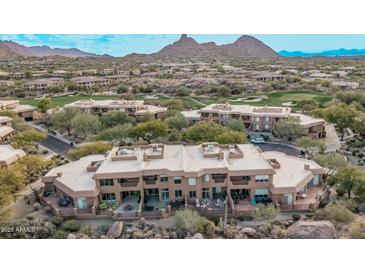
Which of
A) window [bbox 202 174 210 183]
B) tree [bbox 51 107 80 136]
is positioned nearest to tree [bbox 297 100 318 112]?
window [bbox 202 174 210 183]

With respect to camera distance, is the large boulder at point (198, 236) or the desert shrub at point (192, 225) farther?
the desert shrub at point (192, 225)

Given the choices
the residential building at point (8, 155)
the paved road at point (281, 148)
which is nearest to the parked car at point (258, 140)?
the paved road at point (281, 148)

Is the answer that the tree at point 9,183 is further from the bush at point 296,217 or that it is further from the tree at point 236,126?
the tree at point 236,126

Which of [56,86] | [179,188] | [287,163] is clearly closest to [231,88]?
[56,86]

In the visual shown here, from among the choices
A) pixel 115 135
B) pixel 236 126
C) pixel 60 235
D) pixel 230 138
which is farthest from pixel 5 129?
pixel 236 126

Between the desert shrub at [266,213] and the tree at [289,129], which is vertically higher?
the tree at [289,129]

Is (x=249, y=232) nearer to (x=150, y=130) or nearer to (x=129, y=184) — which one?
(x=129, y=184)

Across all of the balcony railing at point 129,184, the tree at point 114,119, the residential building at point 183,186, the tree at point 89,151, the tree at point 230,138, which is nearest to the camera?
the residential building at point 183,186

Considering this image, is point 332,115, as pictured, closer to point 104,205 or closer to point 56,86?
point 104,205
